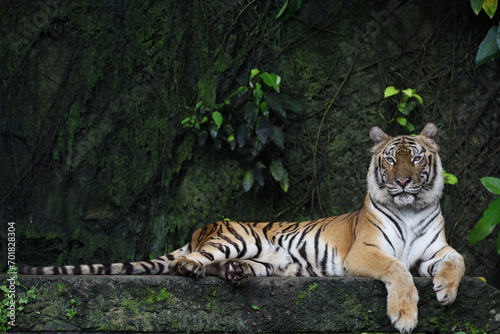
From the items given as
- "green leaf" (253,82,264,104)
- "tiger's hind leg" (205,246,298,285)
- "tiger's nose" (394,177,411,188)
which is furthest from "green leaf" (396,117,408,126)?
"tiger's hind leg" (205,246,298,285)

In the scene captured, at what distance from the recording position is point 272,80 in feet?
16.2

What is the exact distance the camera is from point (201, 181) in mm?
5168

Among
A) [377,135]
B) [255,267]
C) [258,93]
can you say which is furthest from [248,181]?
[377,135]

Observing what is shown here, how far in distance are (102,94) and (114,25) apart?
705 mm

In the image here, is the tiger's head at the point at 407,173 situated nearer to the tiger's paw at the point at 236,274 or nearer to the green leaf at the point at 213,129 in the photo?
the tiger's paw at the point at 236,274

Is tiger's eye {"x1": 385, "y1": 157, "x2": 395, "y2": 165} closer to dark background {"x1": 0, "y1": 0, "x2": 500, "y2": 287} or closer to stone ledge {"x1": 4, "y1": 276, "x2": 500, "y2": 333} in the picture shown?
stone ledge {"x1": 4, "y1": 276, "x2": 500, "y2": 333}

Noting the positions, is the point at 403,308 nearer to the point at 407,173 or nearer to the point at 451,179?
the point at 407,173

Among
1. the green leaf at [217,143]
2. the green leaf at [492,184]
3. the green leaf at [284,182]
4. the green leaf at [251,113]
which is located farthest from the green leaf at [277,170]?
the green leaf at [492,184]

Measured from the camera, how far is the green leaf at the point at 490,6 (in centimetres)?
481

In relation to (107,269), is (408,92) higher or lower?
higher

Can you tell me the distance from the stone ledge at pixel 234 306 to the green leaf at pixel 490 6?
108 inches

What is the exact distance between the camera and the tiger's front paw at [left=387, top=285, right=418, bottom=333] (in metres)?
2.95

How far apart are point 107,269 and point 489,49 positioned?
3.83m

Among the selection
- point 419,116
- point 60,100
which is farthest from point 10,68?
point 419,116
